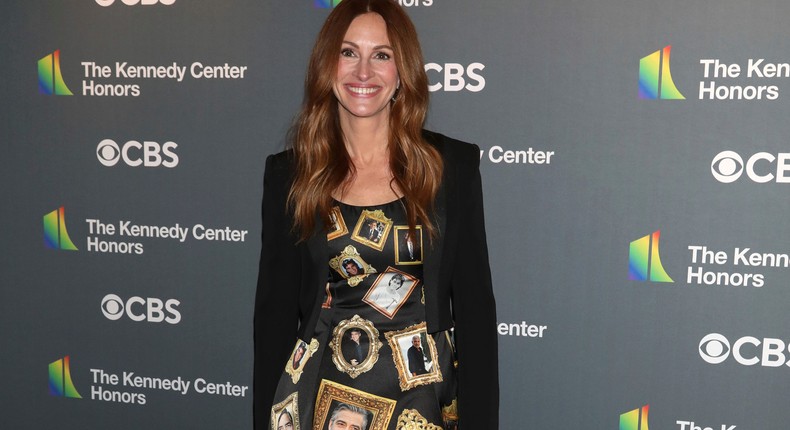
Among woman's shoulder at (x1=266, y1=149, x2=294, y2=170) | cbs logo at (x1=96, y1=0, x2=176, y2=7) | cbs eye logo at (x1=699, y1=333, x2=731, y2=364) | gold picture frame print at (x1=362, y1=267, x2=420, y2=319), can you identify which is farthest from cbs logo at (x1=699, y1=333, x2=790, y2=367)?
cbs logo at (x1=96, y1=0, x2=176, y2=7)

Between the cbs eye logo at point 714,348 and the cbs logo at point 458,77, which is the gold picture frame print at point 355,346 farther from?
the cbs eye logo at point 714,348

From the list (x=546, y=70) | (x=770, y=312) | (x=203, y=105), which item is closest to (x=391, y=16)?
(x=546, y=70)

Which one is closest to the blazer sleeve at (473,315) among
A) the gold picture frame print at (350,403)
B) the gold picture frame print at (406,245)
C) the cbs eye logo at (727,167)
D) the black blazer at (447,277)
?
the black blazer at (447,277)

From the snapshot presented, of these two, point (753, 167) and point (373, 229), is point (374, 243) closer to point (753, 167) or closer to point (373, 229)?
point (373, 229)

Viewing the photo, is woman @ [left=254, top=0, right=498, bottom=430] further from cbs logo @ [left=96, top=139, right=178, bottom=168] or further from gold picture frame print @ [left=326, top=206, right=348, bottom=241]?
cbs logo @ [left=96, top=139, right=178, bottom=168]

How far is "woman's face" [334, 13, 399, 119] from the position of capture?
1.92 meters

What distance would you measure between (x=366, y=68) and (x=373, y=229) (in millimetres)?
448

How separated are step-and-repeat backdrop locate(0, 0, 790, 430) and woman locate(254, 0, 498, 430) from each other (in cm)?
80

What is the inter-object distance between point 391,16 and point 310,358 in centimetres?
98

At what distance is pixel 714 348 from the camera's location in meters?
2.65

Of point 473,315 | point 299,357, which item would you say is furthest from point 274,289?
point 473,315

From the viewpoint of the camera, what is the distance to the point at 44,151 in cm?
310

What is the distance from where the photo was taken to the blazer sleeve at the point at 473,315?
193cm

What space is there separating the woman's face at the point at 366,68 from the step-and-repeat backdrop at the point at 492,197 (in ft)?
2.67
